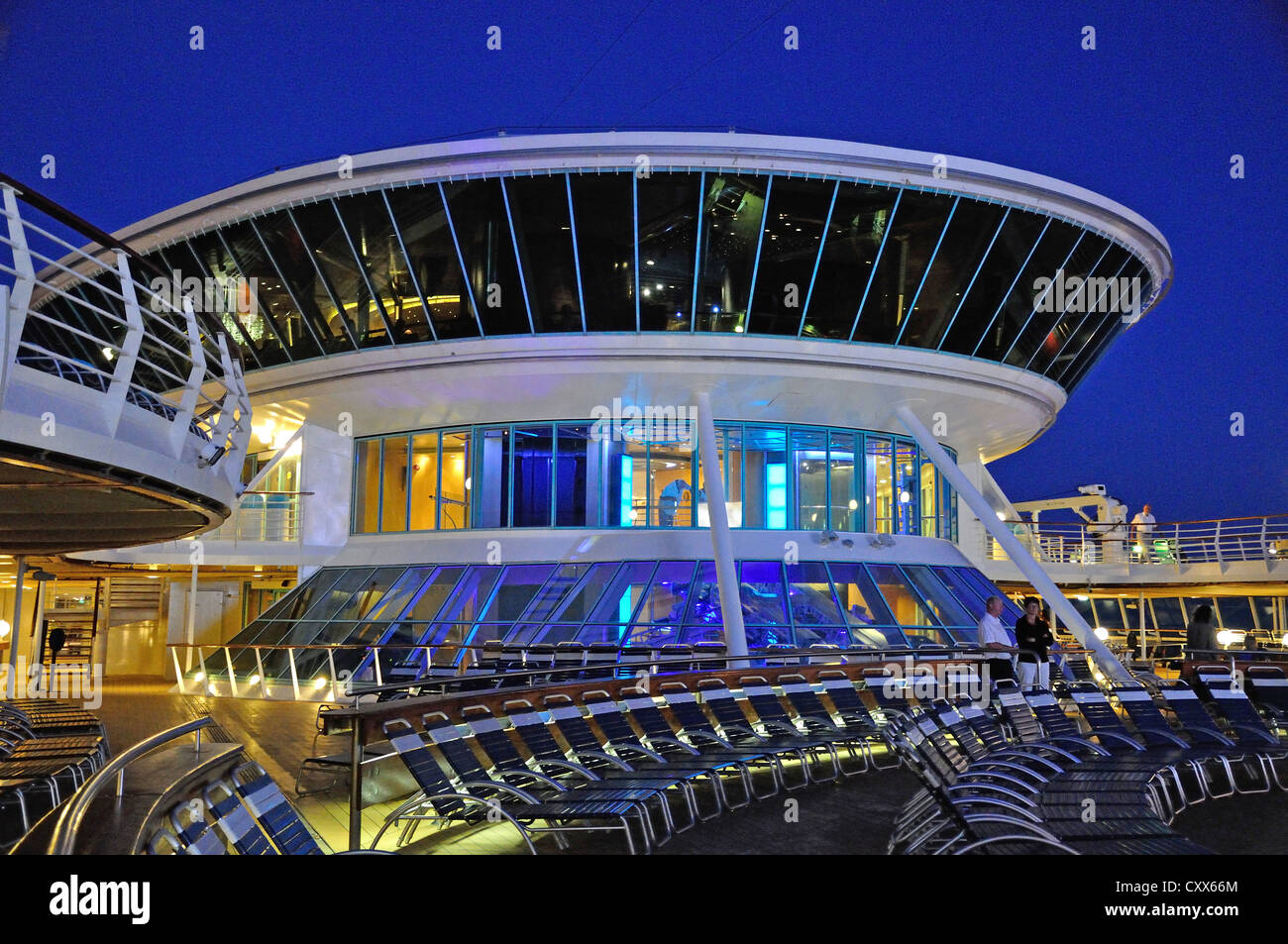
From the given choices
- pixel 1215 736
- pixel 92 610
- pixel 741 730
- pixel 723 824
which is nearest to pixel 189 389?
pixel 723 824

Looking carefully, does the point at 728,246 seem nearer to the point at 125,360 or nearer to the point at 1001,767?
the point at 1001,767

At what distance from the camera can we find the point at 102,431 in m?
6.80

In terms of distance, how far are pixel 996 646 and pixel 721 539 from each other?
7.89 m

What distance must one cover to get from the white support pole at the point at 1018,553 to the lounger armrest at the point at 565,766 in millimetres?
11688

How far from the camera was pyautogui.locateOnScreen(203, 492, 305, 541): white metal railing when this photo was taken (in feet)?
81.4

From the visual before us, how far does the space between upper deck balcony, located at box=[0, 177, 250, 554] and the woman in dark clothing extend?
9.21 metres

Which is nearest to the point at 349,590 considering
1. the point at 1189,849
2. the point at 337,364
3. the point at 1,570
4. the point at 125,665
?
the point at 337,364

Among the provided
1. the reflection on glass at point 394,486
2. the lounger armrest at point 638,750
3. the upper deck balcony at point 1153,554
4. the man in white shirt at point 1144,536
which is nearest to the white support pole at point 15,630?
the reflection on glass at point 394,486

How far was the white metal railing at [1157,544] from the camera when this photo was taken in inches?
1051

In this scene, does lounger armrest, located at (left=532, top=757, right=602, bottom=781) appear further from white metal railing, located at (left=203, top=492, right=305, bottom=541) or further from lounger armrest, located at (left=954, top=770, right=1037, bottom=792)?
white metal railing, located at (left=203, top=492, right=305, bottom=541)

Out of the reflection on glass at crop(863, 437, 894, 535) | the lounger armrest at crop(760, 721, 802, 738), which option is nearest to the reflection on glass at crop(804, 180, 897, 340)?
the reflection on glass at crop(863, 437, 894, 535)

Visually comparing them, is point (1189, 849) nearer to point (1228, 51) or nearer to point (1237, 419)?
point (1237, 419)

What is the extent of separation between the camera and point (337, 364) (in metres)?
22.2

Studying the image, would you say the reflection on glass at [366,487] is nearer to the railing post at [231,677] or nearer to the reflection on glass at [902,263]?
the railing post at [231,677]
